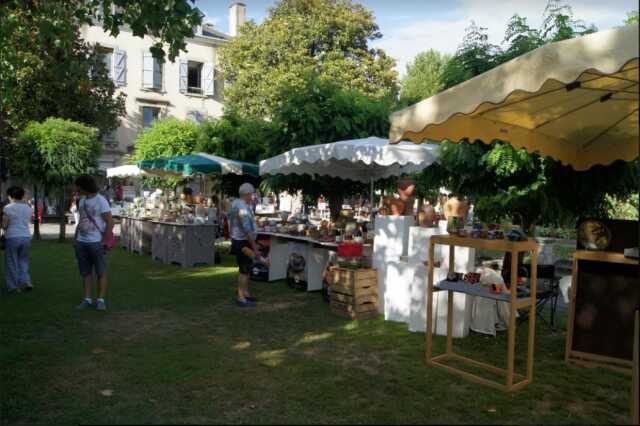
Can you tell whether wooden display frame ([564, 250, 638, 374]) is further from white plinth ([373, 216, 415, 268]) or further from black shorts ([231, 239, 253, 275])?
black shorts ([231, 239, 253, 275])

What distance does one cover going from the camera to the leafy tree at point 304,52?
29.0 metres

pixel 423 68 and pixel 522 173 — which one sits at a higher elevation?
pixel 423 68

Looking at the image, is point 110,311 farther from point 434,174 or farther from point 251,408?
point 434,174

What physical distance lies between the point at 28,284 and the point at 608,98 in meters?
7.78

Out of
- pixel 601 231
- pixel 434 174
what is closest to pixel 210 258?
pixel 434 174

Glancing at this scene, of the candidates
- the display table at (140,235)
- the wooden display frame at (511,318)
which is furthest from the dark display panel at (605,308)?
the display table at (140,235)

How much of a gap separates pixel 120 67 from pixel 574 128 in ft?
93.8

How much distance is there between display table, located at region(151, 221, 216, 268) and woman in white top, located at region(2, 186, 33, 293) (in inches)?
126

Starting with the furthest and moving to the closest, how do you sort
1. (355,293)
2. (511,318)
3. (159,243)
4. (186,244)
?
(159,243)
(186,244)
(355,293)
(511,318)

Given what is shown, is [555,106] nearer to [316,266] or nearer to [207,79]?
[316,266]

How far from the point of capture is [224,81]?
110 ft

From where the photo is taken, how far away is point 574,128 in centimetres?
538

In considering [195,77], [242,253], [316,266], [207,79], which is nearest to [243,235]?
[242,253]

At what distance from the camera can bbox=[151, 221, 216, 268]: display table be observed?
10.9 m
